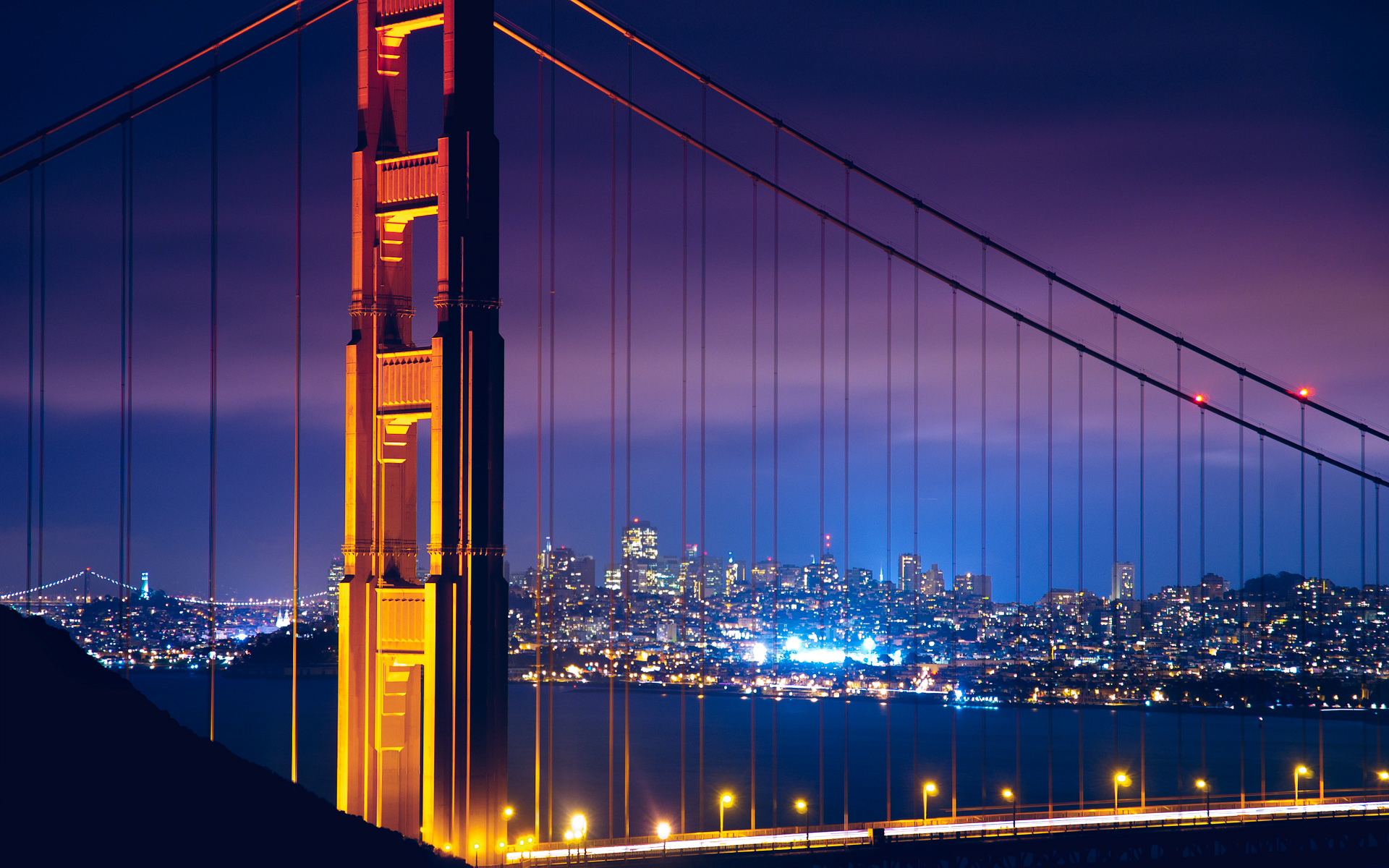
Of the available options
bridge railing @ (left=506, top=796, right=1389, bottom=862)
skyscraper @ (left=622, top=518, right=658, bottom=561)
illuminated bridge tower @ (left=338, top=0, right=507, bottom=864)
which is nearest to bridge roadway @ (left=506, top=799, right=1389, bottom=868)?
bridge railing @ (left=506, top=796, right=1389, bottom=862)

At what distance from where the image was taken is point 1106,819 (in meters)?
30.8

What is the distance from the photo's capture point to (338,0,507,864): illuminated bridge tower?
62.1ft

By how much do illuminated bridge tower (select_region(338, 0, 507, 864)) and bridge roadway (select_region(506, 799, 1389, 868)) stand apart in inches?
109

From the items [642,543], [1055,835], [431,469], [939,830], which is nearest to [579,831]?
[431,469]

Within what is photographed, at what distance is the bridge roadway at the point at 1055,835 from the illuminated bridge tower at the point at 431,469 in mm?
2781

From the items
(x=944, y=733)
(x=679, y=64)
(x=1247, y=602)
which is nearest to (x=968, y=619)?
(x=944, y=733)

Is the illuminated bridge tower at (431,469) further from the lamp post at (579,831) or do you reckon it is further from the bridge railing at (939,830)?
the lamp post at (579,831)

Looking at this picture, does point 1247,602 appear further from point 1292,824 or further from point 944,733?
point 1292,824

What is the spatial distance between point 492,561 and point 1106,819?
18.5 m

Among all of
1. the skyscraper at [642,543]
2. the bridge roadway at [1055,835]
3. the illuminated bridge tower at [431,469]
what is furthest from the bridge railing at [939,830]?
the skyscraper at [642,543]

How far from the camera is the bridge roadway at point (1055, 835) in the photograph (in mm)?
24484

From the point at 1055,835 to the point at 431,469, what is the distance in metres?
16.4

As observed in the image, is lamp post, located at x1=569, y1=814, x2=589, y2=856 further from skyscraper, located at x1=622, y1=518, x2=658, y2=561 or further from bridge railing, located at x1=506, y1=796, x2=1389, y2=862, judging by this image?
skyscraper, located at x1=622, y1=518, x2=658, y2=561

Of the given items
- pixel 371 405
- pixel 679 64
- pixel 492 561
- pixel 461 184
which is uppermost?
pixel 679 64
